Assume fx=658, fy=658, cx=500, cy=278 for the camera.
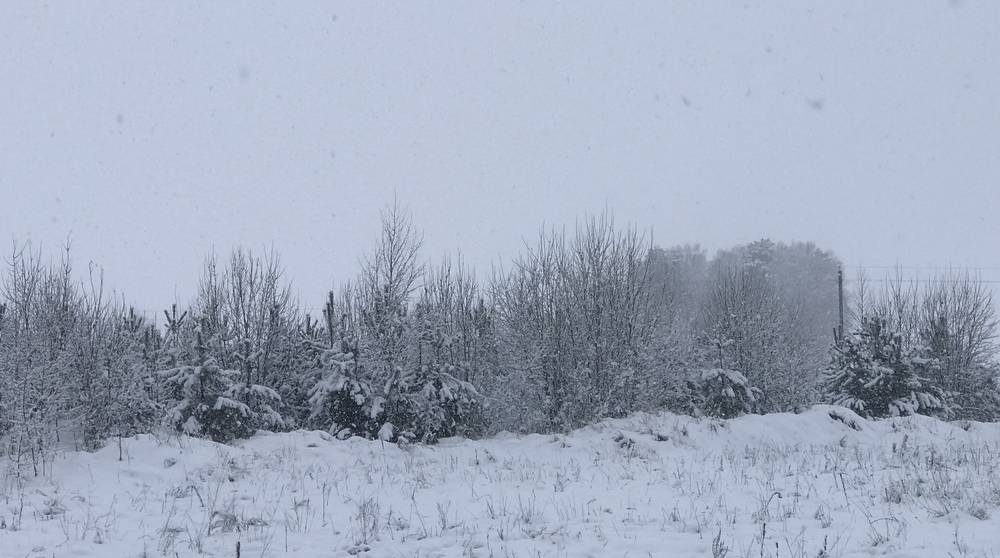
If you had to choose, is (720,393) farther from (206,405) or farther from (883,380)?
(206,405)

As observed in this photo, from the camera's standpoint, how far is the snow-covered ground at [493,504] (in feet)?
20.3

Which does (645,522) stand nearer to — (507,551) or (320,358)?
(507,551)

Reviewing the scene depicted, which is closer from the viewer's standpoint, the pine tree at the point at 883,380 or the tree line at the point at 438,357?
the tree line at the point at 438,357

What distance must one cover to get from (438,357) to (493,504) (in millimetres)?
11833

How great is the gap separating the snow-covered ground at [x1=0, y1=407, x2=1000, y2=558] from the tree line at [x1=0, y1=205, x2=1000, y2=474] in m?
2.62

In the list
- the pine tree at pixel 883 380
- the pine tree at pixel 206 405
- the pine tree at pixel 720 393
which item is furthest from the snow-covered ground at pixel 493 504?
the pine tree at pixel 720 393

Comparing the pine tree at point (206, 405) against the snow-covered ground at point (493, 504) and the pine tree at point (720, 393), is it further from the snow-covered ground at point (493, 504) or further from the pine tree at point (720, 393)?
the pine tree at point (720, 393)

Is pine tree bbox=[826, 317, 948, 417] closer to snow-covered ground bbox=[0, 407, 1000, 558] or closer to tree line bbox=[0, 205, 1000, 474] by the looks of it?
tree line bbox=[0, 205, 1000, 474]

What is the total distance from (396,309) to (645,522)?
13.1 m

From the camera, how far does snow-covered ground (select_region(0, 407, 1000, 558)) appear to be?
20.3ft

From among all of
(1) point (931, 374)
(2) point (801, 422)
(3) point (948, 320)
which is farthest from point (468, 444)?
(3) point (948, 320)

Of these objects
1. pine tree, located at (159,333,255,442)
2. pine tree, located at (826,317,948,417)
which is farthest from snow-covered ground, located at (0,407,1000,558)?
pine tree, located at (826,317,948,417)

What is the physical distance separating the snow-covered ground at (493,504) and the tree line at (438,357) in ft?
8.58

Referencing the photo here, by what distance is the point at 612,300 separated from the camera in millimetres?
20656
